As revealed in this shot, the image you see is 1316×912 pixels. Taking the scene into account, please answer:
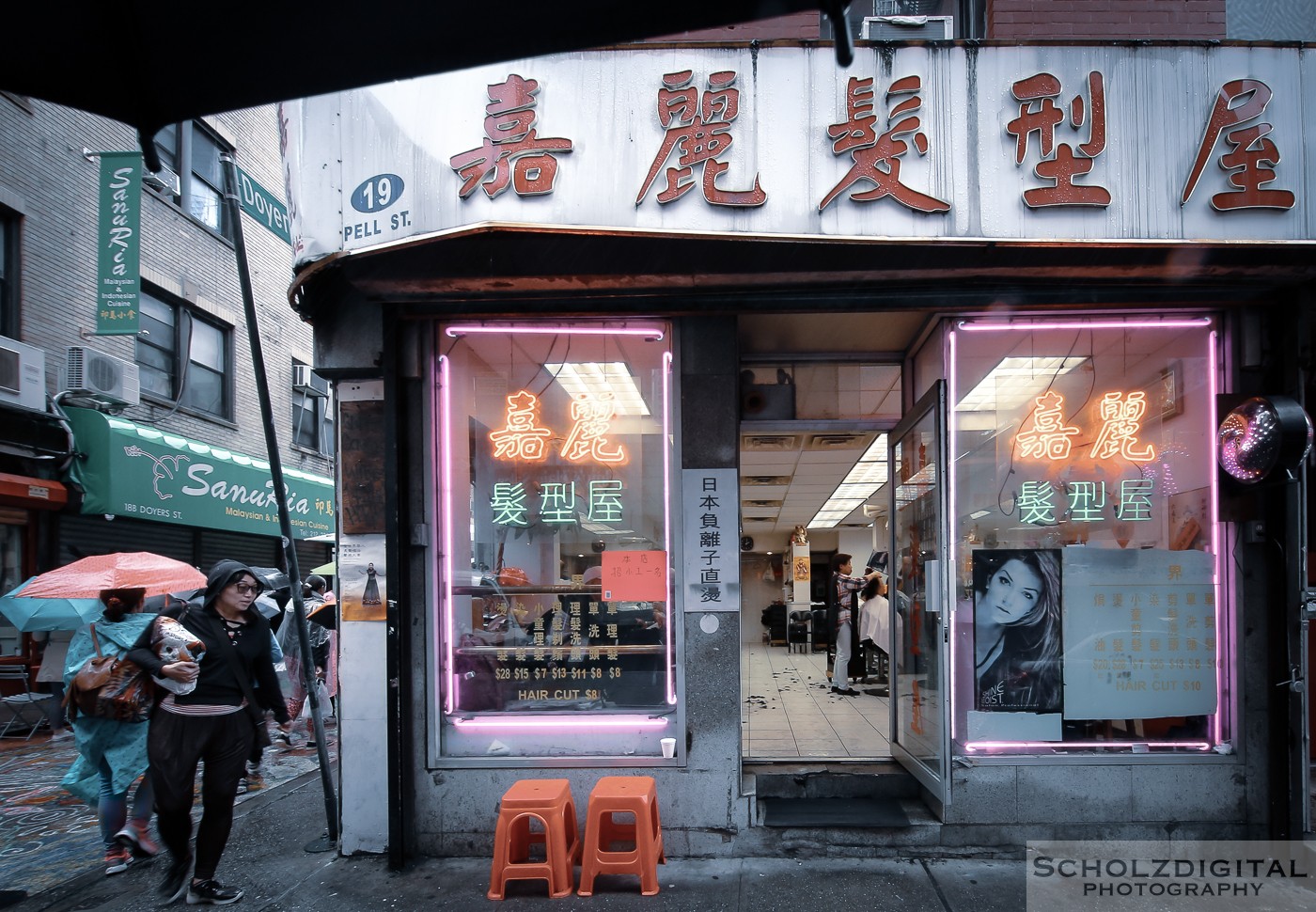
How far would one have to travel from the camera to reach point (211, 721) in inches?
189

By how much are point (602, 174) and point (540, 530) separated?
8.29 ft

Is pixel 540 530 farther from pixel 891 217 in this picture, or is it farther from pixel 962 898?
pixel 962 898

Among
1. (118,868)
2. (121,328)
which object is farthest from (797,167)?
(121,328)

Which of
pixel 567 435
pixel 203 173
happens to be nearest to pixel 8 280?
pixel 203 173

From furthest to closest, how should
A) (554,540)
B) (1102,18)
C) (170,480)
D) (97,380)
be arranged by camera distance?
(170,480), (97,380), (554,540), (1102,18)

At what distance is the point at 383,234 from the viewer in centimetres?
485

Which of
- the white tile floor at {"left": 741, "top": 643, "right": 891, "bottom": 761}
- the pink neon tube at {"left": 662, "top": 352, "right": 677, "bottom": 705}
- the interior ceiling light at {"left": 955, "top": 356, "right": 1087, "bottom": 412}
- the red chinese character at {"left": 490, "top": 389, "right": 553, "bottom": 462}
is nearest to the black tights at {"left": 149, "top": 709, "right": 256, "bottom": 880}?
the red chinese character at {"left": 490, "top": 389, "right": 553, "bottom": 462}

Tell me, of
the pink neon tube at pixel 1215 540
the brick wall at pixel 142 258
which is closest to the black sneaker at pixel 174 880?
the pink neon tube at pixel 1215 540

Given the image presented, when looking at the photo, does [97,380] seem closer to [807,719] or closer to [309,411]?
[309,411]

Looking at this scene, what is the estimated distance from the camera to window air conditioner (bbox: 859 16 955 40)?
6.10 m

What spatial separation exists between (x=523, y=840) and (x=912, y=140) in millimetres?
4846

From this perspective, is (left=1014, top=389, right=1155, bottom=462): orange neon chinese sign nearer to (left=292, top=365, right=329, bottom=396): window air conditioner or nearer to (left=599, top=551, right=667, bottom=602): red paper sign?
(left=599, top=551, right=667, bottom=602): red paper sign

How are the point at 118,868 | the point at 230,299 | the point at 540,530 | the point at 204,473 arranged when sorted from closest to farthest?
the point at 118,868 < the point at 540,530 < the point at 204,473 < the point at 230,299

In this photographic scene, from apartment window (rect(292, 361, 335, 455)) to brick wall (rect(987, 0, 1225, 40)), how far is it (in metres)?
14.0
